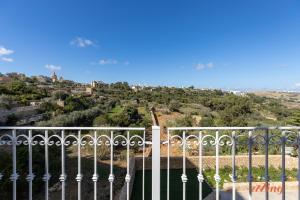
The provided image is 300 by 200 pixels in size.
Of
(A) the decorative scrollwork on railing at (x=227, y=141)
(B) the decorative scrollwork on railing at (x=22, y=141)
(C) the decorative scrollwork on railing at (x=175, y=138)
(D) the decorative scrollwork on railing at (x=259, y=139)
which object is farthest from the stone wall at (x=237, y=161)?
(B) the decorative scrollwork on railing at (x=22, y=141)

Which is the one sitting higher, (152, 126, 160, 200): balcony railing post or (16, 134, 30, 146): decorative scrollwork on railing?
(16, 134, 30, 146): decorative scrollwork on railing

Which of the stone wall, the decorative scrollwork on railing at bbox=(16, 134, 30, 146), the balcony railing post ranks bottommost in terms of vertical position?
the stone wall

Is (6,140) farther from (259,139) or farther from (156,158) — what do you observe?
(259,139)

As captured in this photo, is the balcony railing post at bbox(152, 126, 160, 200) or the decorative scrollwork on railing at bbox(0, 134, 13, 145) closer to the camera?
the decorative scrollwork on railing at bbox(0, 134, 13, 145)

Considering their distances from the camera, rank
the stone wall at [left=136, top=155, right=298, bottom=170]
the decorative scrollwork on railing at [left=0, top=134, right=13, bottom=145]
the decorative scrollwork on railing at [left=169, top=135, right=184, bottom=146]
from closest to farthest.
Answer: the decorative scrollwork on railing at [left=0, top=134, right=13, bottom=145]
the decorative scrollwork on railing at [left=169, top=135, right=184, bottom=146]
the stone wall at [left=136, top=155, right=298, bottom=170]

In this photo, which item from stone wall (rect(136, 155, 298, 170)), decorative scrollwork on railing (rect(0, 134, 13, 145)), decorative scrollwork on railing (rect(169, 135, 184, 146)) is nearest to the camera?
decorative scrollwork on railing (rect(0, 134, 13, 145))

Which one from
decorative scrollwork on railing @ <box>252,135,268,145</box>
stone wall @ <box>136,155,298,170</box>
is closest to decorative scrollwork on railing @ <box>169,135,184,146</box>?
decorative scrollwork on railing @ <box>252,135,268,145</box>

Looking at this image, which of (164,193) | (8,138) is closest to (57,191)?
(164,193)

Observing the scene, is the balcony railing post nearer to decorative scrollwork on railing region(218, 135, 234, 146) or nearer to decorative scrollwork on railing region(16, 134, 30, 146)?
decorative scrollwork on railing region(218, 135, 234, 146)

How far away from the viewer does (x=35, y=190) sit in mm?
5148

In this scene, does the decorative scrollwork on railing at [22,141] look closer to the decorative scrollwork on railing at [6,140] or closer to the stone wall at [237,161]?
the decorative scrollwork on railing at [6,140]

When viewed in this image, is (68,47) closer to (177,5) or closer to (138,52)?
(138,52)

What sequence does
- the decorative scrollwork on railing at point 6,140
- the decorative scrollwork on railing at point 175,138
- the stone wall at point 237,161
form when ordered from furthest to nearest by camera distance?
the stone wall at point 237,161
the decorative scrollwork on railing at point 175,138
the decorative scrollwork on railing at point 6,140

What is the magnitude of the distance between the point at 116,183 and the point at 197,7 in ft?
30.0
